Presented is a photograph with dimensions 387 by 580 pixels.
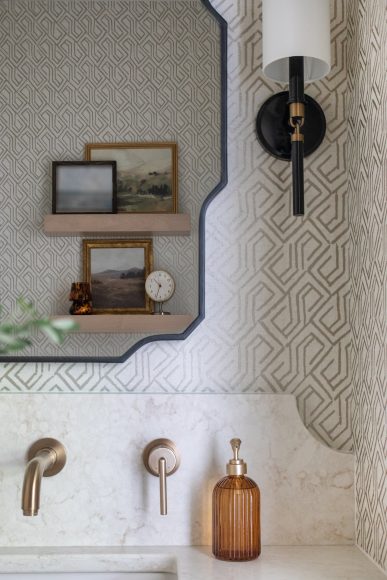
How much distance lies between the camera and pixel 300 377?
53.5 inches

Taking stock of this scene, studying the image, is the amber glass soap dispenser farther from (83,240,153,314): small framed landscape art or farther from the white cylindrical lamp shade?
the white cylindrical lamp shade

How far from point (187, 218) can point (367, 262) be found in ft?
1.14

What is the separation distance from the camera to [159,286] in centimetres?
133

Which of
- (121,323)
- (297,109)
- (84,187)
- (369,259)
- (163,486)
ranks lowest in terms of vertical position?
(163,486)

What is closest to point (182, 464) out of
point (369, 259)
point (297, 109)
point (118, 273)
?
point (118, 273)

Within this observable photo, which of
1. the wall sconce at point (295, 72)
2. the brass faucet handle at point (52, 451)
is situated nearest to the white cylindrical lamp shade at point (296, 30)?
the wall sconce at point (295, 72)

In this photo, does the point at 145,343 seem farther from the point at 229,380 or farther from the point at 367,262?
the point at 367,262

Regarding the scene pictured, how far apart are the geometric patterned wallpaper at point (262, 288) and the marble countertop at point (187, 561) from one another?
0.70 ft

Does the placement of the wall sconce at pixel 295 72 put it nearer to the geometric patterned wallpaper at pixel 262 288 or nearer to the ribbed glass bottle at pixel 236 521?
the geometric patterned wallpaper at pixel 262 288

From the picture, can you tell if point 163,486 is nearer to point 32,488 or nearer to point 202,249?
point 32,488

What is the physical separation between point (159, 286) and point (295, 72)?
46 centimetres

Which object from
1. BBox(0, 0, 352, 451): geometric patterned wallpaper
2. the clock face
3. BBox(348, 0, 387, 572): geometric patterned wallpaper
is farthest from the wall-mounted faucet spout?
BBox(348, 0, 387, 572): geometric patterned wallpaper

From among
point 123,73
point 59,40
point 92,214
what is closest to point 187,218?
point 92,214

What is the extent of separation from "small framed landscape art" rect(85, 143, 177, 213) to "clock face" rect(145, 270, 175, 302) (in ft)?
0.40
